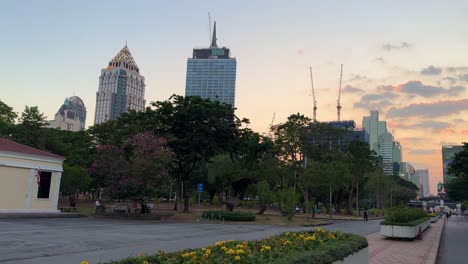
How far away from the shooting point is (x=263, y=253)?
22.4 ft

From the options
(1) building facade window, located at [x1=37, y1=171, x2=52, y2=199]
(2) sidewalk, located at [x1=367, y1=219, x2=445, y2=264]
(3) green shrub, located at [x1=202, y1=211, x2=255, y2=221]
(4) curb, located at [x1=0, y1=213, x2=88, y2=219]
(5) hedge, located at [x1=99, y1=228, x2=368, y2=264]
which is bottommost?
(4) curb, located at [x1=0, y1=213, x2=88, y2=219]

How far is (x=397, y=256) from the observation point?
48.2ft

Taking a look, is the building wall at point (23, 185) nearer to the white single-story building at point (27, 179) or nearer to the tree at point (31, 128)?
the white single-story building at point (27, 179)

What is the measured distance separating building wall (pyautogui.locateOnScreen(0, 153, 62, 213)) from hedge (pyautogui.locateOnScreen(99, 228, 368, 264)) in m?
26.1

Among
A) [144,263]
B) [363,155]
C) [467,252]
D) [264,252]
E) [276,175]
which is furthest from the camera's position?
[363,155]

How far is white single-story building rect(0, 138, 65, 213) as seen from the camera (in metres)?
28.2

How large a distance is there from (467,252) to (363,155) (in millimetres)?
51178

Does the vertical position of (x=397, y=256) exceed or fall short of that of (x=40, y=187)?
it falls short

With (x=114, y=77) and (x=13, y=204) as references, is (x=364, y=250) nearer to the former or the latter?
(x=13, y=204)

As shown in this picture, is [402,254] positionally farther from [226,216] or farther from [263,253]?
[226,216]

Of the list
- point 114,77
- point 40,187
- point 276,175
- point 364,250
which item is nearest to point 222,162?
point 276,175

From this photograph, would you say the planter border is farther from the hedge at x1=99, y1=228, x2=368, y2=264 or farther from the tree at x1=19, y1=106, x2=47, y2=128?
the tree at x1=19, y1=106, x2=47, y2=128

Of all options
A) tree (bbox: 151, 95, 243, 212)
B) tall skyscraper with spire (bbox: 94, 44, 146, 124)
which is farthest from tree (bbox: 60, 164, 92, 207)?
tall skyscraper with spire (bbox: 94, 44, 146, 124)

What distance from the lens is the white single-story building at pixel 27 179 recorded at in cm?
2816
